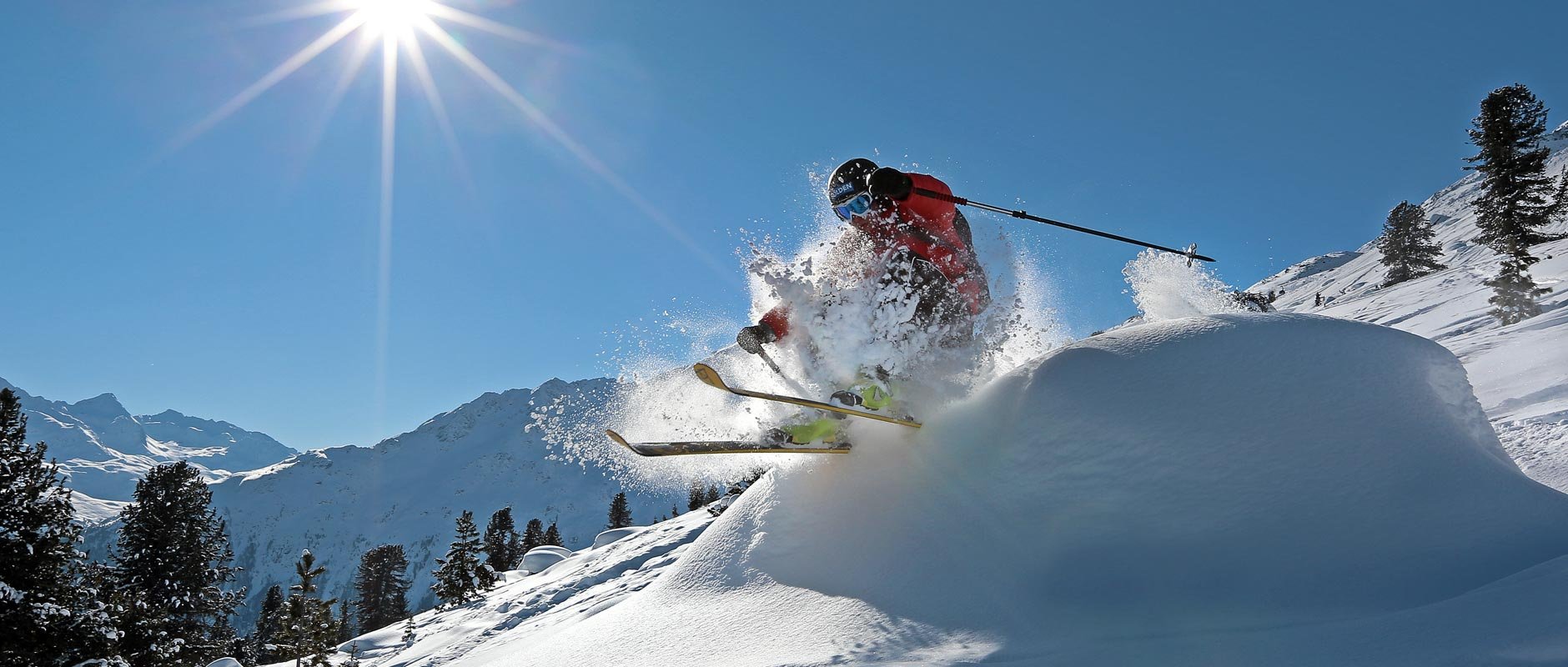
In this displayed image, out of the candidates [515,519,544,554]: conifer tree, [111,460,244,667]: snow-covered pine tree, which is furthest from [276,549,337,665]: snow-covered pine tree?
[515,519,544,554]: conifer tree

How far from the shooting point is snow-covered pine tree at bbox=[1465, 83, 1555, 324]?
24.0 metres

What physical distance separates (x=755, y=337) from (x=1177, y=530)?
404cm

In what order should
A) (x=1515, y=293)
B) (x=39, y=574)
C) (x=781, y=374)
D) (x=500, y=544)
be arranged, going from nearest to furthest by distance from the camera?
1. (x=781, y=374)
2. (x=39, y=574)
3. (x=1515, y=293)
4. (x=500, y=544)

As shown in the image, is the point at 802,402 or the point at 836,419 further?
the point at 836,419

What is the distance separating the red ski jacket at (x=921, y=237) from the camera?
6.91 m

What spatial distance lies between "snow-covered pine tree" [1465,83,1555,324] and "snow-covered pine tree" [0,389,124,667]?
39.8 metres

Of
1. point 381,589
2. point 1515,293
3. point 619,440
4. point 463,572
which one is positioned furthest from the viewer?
point 381,589

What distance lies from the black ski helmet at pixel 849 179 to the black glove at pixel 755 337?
4.99 feet

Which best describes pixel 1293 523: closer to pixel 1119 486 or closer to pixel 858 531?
pixel 1119 486

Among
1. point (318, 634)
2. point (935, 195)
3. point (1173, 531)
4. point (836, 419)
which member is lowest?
point (318, 634)

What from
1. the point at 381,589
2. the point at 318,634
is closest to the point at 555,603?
the point at 318,634

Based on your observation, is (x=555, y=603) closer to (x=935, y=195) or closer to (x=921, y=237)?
(x=921, y=237)

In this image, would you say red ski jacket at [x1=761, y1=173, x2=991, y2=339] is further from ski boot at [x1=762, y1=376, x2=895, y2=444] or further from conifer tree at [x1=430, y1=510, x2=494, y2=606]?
conifer tree at [x1=430, y1=510, x2=494, y2=606]

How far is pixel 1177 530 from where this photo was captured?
4398 mm
